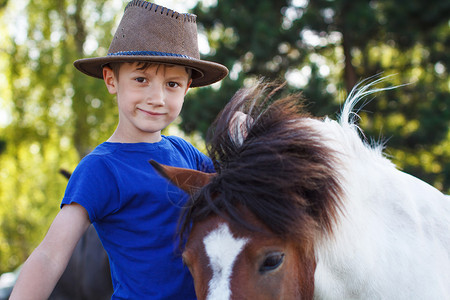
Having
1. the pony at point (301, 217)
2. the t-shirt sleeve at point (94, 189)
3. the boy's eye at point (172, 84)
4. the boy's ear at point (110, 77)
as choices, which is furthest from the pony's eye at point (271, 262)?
the boy's ear at point (110, 77)

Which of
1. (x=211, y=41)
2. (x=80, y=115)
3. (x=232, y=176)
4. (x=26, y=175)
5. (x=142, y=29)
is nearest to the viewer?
(x=232, y=176)

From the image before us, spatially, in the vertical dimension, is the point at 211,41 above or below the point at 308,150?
above

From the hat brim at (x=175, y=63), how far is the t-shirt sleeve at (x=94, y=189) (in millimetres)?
439

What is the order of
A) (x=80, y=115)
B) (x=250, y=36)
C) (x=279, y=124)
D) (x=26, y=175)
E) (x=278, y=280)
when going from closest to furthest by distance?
(x=278, y=280), (x=279, y=124), (x=250, y=36), (x=80, y=115), (x=26, y=175)

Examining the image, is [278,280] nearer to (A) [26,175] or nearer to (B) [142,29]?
(B) [142,29]

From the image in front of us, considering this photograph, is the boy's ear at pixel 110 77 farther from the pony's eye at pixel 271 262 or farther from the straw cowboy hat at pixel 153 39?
the pony's eye at pixel 271 262

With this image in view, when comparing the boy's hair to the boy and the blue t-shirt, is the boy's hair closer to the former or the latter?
the boy

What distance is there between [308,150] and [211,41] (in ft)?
27.5

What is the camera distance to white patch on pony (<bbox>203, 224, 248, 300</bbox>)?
1.45m

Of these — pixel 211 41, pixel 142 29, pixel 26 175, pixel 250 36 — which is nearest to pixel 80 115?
pixel 26 175

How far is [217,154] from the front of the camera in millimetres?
1888

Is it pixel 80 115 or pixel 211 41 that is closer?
pixel 211 41

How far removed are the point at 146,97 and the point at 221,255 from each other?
808 millimetres

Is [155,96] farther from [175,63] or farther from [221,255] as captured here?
[221,255]
